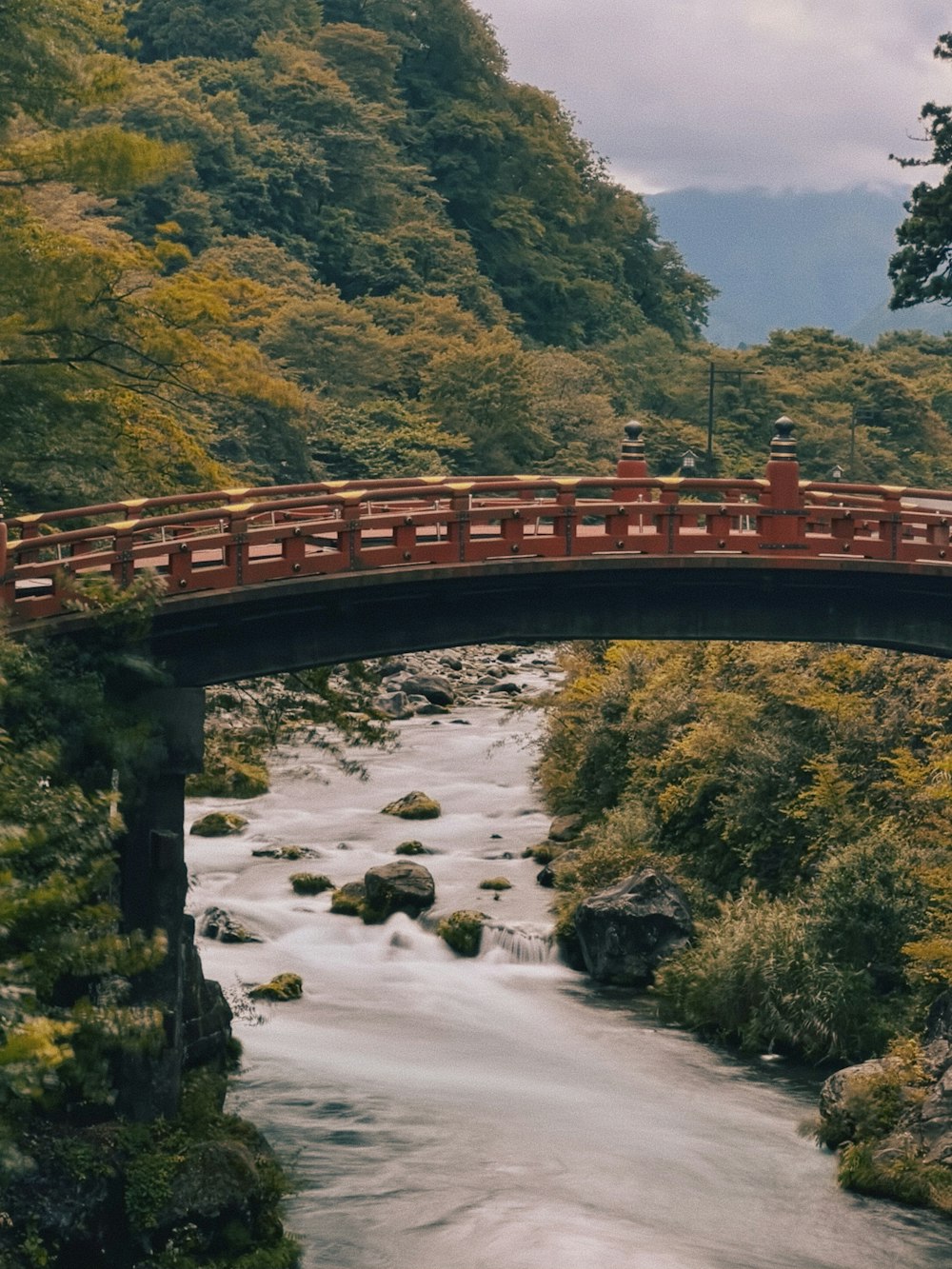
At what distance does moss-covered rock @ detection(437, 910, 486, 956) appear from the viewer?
128 feet

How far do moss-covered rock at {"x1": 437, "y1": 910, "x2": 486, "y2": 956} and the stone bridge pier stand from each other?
41.3 feet

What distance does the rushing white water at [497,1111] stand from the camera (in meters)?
26.2

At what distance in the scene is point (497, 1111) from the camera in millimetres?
31281

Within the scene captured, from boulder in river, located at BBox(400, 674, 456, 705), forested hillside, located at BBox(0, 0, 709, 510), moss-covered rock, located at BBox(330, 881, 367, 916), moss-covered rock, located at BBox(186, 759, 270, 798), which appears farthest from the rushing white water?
boulder in river, located at BBox(400, 674, 456, 705)

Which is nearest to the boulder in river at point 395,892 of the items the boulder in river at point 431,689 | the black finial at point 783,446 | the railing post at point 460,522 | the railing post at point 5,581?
the railing post at point 460,522

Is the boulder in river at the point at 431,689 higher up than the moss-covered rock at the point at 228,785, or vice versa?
the boulder in river at the point at 431,689

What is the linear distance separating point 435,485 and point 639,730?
57.0 ft

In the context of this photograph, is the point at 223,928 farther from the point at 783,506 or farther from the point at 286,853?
the point at 783,506

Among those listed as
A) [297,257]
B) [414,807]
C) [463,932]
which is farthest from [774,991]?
[297,257]

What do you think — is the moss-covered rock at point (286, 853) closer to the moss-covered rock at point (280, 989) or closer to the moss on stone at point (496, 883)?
the moss on stone at point (496, 883)

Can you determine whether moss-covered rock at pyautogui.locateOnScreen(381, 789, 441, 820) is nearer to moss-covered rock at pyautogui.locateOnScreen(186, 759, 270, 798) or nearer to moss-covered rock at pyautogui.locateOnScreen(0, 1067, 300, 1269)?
moss-covered rock at pyautogui.locateOnScreen(186, 759, 270, 798)

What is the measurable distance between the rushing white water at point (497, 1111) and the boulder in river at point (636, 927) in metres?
0.82

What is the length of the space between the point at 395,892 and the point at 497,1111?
1009cm

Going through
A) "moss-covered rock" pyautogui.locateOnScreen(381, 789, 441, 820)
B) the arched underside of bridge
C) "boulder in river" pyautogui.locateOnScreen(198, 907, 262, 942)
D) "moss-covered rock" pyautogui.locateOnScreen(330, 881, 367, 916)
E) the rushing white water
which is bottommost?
the rushing white water
